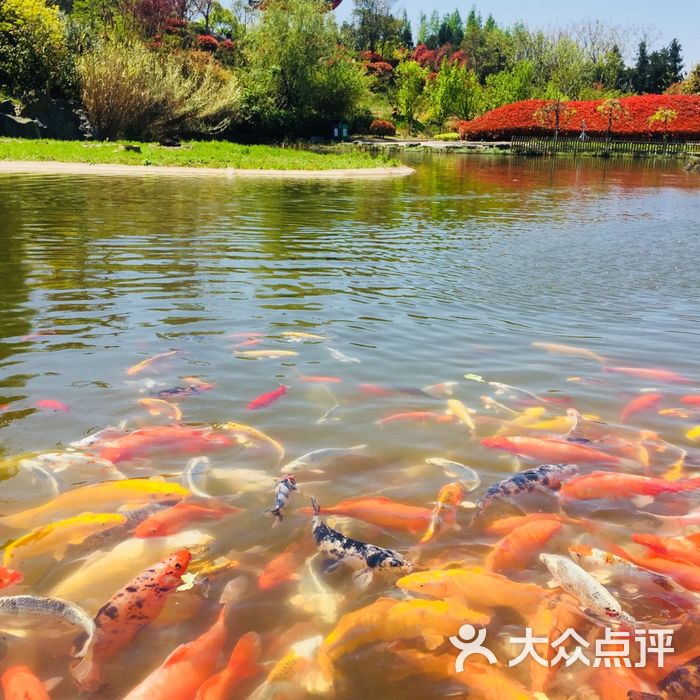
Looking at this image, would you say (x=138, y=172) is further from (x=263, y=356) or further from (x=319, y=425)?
(x=319, y=425)

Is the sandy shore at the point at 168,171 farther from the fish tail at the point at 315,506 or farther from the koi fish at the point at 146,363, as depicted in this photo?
the fish tail at the point at 315,506

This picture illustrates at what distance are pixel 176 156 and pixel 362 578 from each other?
2858cm

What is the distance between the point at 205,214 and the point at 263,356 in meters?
10.5

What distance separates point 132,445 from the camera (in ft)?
15.0

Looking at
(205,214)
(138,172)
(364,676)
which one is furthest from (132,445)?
(138,172)

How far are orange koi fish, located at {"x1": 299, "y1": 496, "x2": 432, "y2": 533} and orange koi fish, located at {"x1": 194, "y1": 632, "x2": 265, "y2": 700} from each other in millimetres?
1045

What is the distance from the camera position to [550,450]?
4.53 meters

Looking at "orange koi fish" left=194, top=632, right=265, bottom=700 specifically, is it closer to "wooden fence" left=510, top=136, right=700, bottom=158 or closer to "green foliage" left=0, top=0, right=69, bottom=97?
"green foliage" left=0, top=0, right=69, bottom=97

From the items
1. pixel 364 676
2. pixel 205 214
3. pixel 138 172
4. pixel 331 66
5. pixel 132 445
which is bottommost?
pixel 364 676

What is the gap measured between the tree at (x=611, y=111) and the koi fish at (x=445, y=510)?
186 ft

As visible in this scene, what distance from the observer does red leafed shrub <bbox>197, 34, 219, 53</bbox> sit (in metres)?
54.2

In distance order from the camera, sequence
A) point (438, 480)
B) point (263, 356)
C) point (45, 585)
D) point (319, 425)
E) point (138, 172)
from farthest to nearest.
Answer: point (138, 172) < point (263, 356) < point (319, 425) < point (438, 480) < point (45, 585)

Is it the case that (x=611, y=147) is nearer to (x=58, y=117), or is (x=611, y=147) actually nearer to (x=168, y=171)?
(x=168, y=171)

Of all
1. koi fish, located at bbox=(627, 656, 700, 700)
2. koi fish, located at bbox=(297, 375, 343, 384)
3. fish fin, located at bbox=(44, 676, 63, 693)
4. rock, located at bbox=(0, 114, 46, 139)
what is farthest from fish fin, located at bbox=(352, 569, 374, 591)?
rock, located at bbox=(0, 114, 46, 139)
